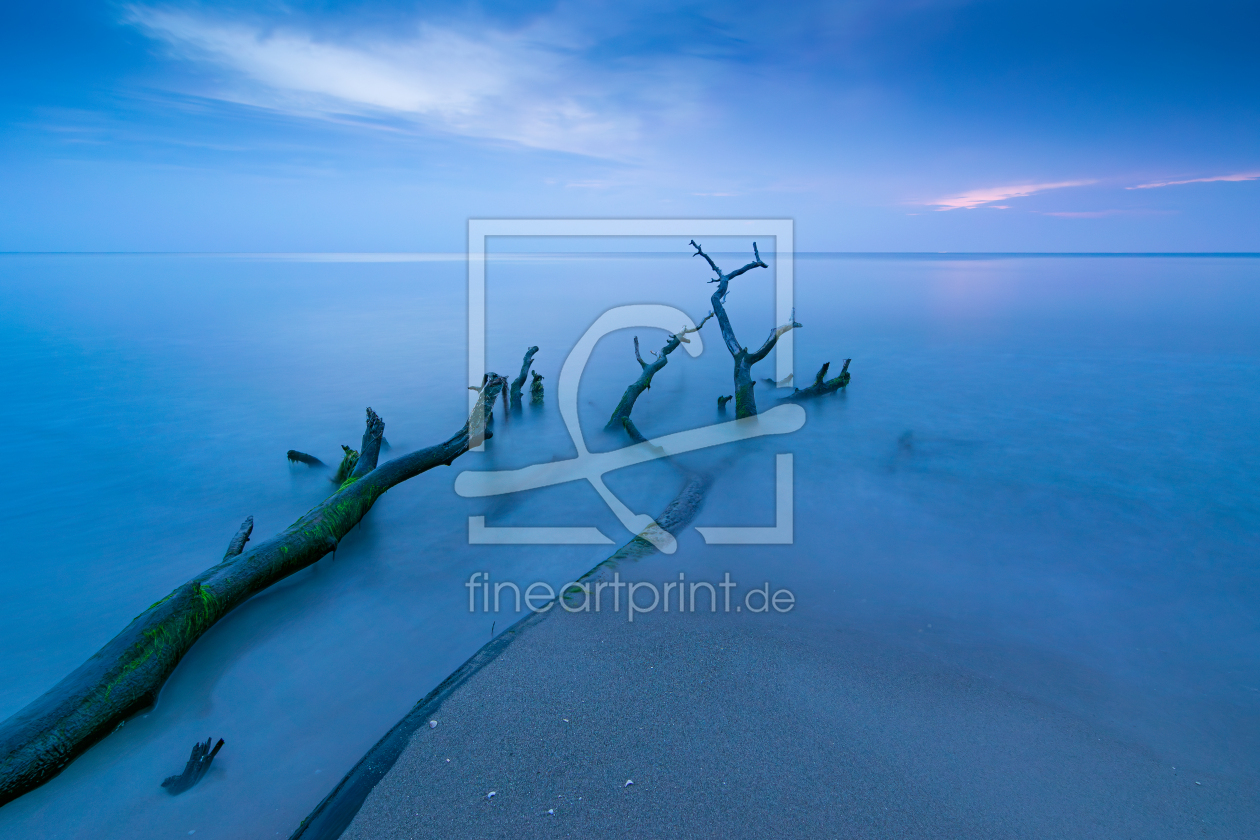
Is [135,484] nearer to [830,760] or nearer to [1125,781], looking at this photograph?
[830,760]

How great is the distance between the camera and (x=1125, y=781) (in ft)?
13.5

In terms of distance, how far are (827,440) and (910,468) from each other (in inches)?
69.9

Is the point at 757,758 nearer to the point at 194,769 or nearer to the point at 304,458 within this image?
the point at 194,769

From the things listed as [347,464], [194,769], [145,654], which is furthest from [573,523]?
[194,769]

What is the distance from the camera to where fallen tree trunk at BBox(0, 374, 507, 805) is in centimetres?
412

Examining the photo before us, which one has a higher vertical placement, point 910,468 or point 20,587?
point 910,468

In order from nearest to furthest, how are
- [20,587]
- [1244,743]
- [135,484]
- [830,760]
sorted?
[830,760] < [1244,743] < [20,587] < [135,484]

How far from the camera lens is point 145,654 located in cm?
485

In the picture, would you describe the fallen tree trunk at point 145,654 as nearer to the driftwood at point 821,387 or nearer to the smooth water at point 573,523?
the smooth water at point 573,523

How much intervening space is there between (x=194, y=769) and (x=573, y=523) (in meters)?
4.94

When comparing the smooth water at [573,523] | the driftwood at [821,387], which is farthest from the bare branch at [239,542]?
the driftwood at [821,387]

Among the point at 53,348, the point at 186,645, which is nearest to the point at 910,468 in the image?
the point at 186,645

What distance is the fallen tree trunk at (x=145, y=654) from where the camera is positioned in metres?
4.12

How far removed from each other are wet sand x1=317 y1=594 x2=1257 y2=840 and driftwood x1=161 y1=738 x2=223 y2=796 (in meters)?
1.40
